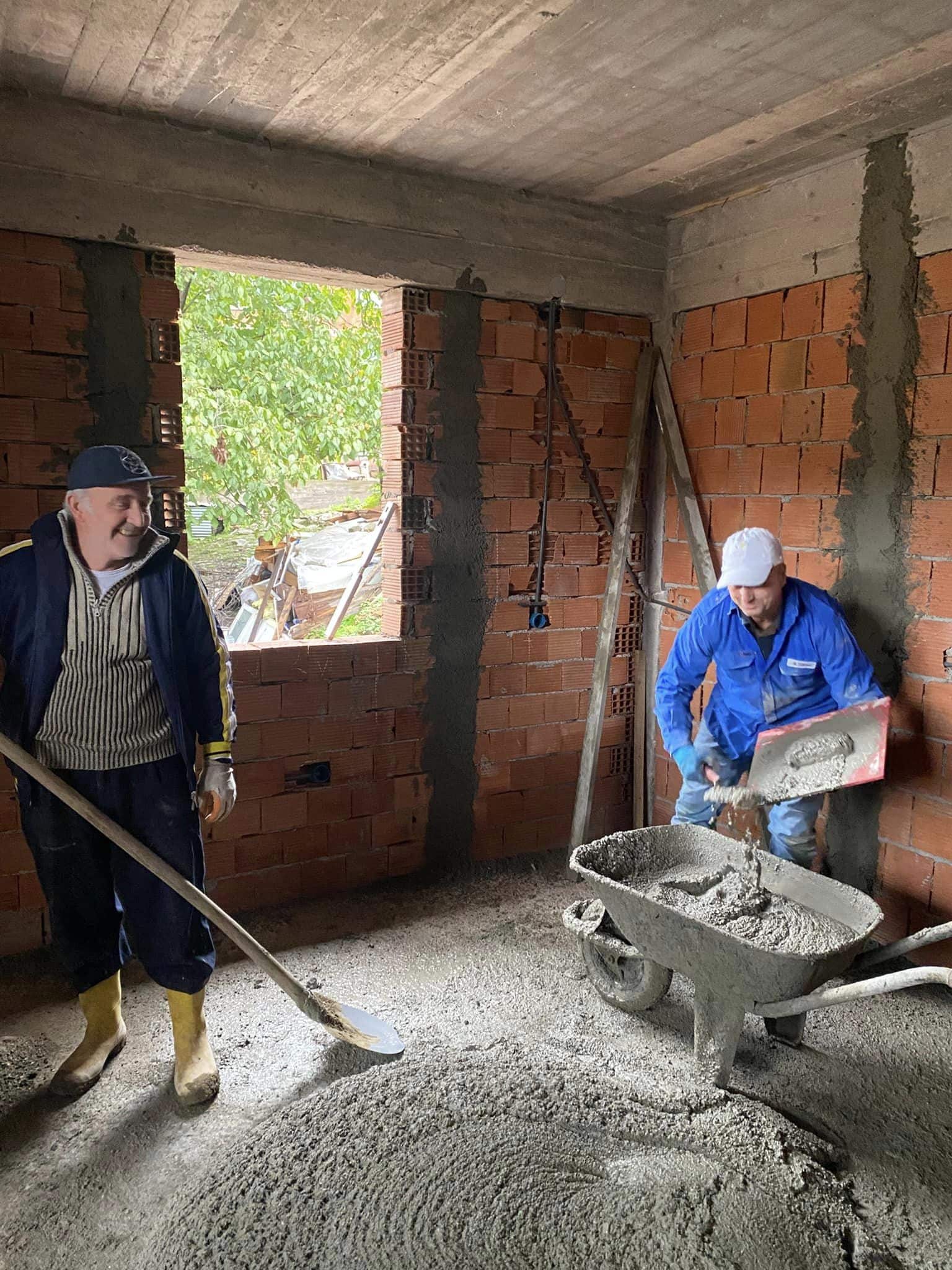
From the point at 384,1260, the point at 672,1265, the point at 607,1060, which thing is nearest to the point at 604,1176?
the point at 672,1265

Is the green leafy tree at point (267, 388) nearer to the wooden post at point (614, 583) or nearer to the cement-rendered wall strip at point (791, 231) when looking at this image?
the wooden post at point (614, 583)

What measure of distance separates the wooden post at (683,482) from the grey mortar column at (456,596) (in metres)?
0.88

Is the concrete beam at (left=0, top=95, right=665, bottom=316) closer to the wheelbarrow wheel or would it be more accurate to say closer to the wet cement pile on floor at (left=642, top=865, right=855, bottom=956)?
the wet cement pile on floor at (left=642, top=865, right=855, bottom=956)

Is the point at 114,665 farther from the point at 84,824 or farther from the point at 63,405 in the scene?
the point at 63,405

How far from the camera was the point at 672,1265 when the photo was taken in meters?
1.75

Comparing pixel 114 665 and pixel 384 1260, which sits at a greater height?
pixel 114 665

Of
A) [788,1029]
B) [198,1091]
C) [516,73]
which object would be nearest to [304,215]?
[516,73]

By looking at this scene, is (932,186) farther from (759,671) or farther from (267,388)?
(267,388)

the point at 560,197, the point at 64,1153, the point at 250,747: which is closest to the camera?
the point at 64,1153

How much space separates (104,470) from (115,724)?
654 mm

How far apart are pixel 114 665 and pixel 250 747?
3.94 feet

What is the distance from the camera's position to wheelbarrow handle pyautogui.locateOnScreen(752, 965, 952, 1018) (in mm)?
2008

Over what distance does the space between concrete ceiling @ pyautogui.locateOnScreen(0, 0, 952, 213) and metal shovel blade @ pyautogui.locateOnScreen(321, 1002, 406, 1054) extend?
2.71 m

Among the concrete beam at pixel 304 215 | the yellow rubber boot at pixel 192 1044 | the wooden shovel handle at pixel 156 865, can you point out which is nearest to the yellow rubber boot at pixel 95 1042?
the yellow rubber boot at pixel 192 1044
